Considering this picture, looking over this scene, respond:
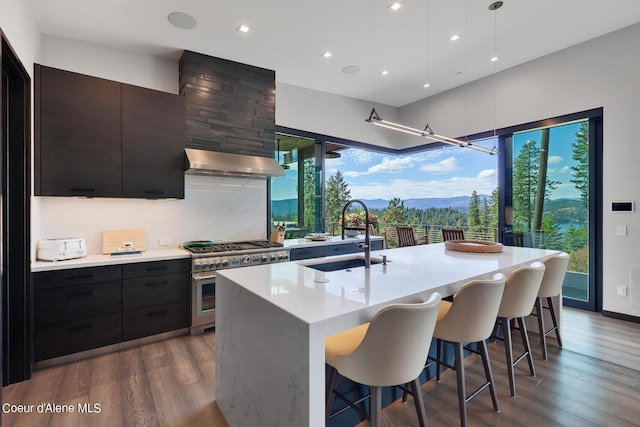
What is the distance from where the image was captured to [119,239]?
10.8 feet

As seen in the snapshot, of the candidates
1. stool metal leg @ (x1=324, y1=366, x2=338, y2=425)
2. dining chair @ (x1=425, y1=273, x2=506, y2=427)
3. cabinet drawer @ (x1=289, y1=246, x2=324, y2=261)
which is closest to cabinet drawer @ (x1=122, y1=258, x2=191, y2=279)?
cabinet drawer @ (x1=289, y1=246, x2=324, y2=261)

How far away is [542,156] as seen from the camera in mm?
4266

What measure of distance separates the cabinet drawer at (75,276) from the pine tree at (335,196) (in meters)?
3.32

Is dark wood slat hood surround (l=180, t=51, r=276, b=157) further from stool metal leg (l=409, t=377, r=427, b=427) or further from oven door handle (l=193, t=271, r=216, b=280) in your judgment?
stool metal leg (l=409, t=377, r=427, b=427)

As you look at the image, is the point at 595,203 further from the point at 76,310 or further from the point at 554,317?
the point at 76,310

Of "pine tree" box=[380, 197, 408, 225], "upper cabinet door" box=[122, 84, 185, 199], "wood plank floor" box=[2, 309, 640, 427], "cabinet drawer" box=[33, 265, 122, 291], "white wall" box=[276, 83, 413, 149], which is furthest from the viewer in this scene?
"pine tree" box=[380, 197, 408, 225]

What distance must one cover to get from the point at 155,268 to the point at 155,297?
291mm

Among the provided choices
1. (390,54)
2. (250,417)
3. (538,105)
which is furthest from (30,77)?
(538,105)

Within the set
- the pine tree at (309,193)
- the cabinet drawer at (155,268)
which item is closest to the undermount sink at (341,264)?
the cabinet drawer at (155,268)

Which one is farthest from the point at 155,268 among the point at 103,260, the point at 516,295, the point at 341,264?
the point at 516,295

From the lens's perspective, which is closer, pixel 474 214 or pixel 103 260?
pixel 103 260

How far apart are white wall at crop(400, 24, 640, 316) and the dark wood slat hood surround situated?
3702 mm

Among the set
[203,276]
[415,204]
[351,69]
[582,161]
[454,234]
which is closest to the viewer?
[203,276]

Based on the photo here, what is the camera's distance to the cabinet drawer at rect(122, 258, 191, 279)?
113 inches
